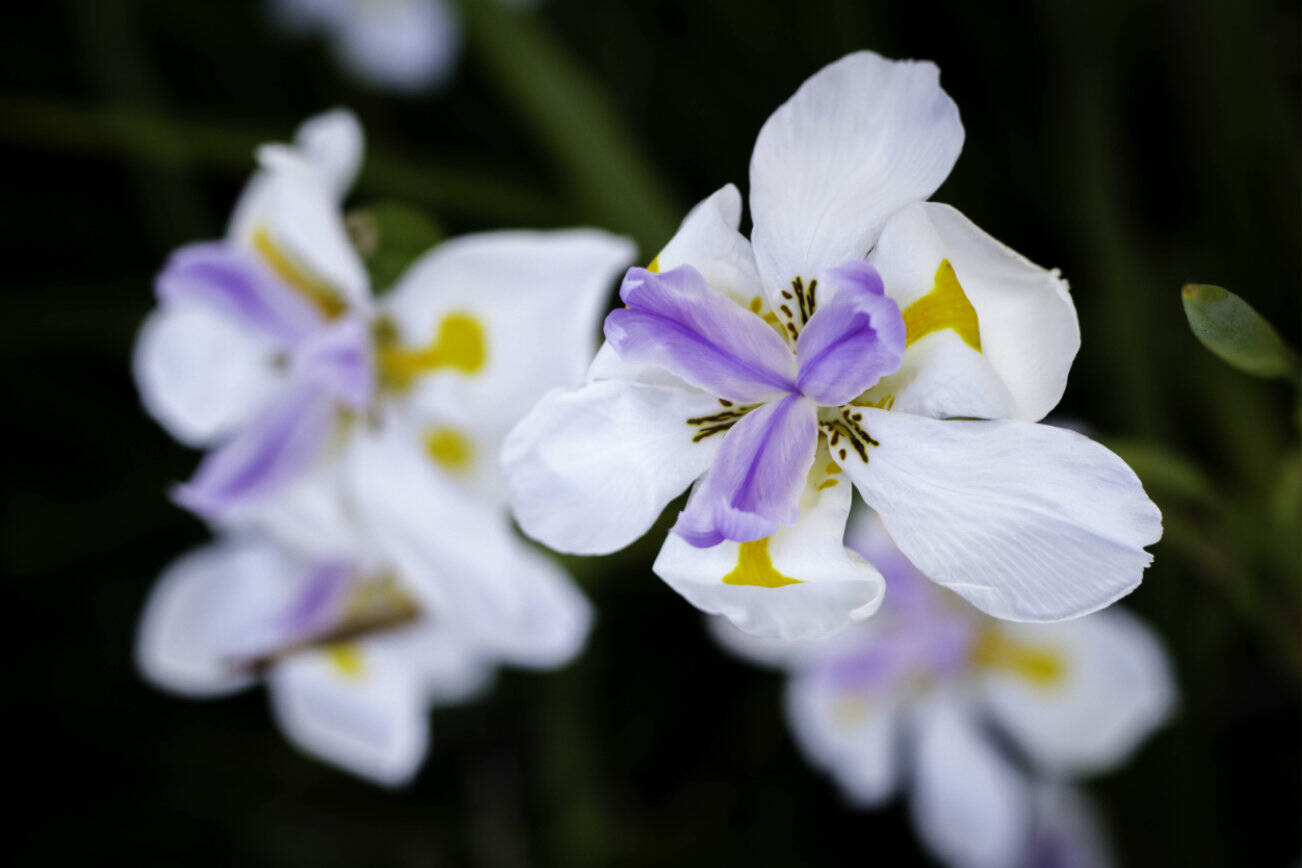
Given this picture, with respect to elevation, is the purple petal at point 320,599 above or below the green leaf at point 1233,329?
below

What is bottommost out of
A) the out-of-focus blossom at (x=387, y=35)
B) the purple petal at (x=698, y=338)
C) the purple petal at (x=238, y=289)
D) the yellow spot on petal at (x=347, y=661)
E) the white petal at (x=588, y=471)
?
the yellow spot on petal at (x=347, y=661)

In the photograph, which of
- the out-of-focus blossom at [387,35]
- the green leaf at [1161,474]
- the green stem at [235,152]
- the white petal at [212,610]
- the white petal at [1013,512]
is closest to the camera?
the white petal at [1013,512]

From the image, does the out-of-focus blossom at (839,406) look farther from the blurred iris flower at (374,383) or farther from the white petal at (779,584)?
the blurred iris flower at (374,383)

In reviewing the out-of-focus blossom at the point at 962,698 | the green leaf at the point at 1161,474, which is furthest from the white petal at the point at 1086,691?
the green leaf at the point at 1161,474

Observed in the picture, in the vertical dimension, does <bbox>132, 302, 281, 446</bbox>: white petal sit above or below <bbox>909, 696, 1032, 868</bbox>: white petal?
above

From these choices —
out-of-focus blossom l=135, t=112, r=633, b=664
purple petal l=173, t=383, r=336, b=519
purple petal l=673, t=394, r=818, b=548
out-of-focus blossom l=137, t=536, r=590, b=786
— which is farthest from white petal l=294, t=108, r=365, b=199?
purple petal l=673, t=394, r=818, b=548

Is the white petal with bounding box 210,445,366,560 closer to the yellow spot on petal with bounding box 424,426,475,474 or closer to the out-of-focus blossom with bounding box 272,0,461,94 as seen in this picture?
the yellow spot on petal with bounding box 424,426,475,474

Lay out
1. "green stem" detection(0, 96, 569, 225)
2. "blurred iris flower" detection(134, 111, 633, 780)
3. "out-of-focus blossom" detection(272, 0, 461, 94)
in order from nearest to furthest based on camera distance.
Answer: "blurred iris flower" detection(134, 111, 633, 780) → "green stem" detection(0, 96, 569, 225) → "out-of-focus blossom" detection(272, 0, 461, 94)
